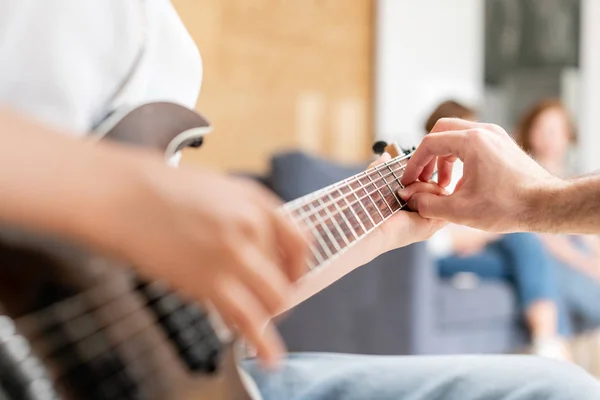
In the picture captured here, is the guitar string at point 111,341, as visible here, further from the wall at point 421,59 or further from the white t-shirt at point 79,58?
the wall at point 421,59

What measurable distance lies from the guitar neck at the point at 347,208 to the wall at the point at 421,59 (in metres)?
2.85

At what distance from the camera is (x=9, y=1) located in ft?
2.17

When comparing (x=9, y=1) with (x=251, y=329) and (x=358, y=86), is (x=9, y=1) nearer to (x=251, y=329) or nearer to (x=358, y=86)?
(x=251, y=329)

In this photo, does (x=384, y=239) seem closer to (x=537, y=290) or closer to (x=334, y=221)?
(x=334, y=221)

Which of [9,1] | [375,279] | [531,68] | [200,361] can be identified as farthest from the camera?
[531,68]

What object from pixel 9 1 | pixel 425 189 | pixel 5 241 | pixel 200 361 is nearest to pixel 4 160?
pixel 5 241

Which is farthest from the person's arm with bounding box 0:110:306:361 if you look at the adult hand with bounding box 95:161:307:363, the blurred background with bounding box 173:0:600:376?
the blurred background with bounding box 173:0:600:376

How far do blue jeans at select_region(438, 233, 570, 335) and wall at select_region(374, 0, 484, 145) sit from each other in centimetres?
95

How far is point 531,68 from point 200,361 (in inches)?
165

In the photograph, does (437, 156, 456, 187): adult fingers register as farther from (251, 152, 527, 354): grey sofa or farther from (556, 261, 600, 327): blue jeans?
(556, 261, 600, 327): blue jeans

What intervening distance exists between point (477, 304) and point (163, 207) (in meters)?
2.40

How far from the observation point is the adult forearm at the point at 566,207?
0.79 meters

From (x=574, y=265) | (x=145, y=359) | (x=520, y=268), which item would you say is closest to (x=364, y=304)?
(x=520, y=268)

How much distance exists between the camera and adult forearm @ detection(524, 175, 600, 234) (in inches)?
31.2
